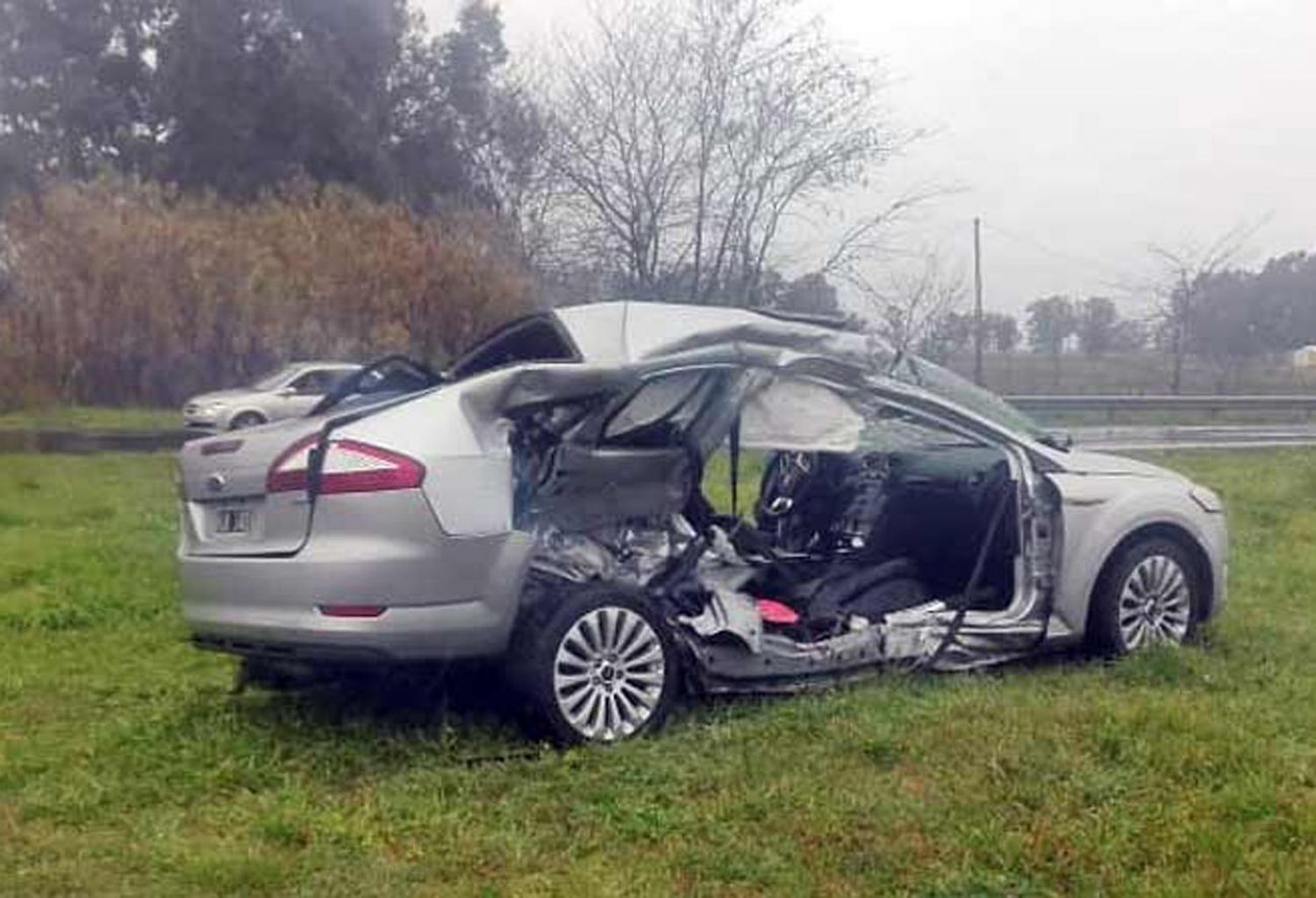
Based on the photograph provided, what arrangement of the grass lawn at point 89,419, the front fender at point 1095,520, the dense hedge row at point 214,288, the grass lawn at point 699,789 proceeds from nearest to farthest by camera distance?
the grass lawn at point 699,789
the front fender at point 1095,520
the grass lawn at point 89,419
the dense hedge row at point 214,288

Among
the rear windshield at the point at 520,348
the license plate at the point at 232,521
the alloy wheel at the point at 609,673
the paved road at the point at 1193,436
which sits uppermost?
the rear windshield at the point at 520,348

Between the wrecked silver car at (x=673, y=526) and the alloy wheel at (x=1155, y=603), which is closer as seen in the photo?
the wrecked silver car at (x=673, y=526)

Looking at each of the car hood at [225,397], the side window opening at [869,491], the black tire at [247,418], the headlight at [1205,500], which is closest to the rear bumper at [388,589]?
the side window opening at [869,491]

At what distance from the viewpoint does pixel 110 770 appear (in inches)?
192

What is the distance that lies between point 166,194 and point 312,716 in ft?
76.5

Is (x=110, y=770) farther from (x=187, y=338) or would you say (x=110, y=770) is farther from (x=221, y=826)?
(x=187, y=338)

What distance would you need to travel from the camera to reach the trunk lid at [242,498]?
4961 mm

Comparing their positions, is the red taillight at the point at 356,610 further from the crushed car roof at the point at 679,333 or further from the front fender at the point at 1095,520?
the front fender at the point at 1095,520

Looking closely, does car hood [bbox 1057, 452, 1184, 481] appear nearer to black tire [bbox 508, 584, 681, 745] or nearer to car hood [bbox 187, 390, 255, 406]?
black tire [bbox 508, 584, 681, 745]

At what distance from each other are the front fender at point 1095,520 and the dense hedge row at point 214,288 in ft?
65.1

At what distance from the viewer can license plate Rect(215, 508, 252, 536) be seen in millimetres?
5145

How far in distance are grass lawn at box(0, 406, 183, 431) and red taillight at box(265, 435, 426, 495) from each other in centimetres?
1675

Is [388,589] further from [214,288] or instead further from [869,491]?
[214,288]

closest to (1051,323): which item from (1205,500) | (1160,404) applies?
(1160,404)
